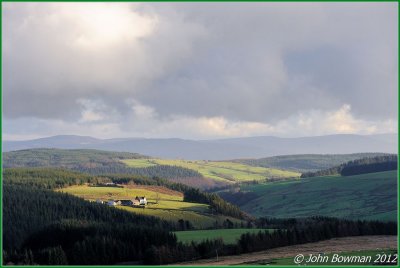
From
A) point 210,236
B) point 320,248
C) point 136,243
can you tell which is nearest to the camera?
point 320,248

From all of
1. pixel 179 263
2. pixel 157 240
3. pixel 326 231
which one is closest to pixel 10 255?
pixel 157 240

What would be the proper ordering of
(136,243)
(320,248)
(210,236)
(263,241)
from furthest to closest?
(210,236) < (136,243) < (263,241) < (320,248)

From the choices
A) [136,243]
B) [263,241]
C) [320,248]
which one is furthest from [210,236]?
[320,248]

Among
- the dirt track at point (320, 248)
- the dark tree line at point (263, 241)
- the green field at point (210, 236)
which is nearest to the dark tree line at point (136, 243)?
the dark tree line at point (263, 241)

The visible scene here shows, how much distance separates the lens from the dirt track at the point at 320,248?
105m

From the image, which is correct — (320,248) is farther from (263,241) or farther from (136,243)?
(136,243)

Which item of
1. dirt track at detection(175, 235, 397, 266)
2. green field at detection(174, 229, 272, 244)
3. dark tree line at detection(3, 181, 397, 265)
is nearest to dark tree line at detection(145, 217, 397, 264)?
dark tree line at detection(3, 181, 397, 265)

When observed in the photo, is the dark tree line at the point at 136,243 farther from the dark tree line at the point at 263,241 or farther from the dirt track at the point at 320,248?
the dirt track at the point at 320,248

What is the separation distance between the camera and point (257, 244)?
122875mm

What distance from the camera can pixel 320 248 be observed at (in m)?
117

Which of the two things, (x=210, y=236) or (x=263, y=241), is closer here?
(x=263, y=241)

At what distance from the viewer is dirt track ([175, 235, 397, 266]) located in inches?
4130

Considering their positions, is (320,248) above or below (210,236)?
below

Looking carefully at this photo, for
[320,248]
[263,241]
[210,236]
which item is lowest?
[320,248]
